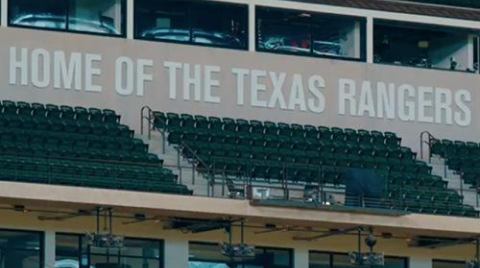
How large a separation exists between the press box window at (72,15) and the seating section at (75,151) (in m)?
1.90

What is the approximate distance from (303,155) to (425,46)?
570cm

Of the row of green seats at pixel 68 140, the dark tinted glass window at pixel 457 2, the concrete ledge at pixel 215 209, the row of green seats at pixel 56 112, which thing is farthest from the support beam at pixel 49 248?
the dark tinted glass window at pixel 457 2

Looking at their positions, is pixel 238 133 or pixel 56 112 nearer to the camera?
pixel 56 112

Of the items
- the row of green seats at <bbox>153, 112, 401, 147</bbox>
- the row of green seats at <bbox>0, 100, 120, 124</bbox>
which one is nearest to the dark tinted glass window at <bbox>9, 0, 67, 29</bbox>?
the row of green seats at <bbox>0, 100, 120, 124</bbox>

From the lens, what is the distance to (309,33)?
49000 millimetres

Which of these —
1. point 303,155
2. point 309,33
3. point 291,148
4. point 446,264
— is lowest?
point 446,264

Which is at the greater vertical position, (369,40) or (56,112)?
(369,40)

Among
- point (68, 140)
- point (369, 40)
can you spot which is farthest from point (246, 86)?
point (68, 140)

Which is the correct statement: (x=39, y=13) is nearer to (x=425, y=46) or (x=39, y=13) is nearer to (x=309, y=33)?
(x=309, y=33)

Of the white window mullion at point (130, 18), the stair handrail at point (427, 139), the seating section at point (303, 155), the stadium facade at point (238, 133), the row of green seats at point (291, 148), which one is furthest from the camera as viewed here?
the stair handrail at point (427, 139)

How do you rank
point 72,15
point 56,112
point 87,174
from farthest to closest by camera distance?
point 72,15, point 56,112, point 87,174

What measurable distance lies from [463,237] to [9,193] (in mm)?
9033

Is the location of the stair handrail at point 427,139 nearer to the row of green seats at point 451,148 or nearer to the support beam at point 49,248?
the row of green seats at point 451,148

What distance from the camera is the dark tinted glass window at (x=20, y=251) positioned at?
4181 cm
